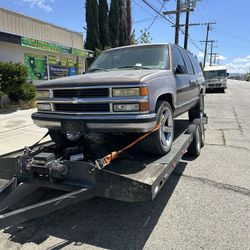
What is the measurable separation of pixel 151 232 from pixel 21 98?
1199cm

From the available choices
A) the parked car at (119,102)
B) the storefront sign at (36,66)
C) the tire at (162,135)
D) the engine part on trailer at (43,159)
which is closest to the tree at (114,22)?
the storefront sign at (36,66)

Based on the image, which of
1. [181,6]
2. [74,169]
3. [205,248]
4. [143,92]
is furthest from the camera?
[181,6]

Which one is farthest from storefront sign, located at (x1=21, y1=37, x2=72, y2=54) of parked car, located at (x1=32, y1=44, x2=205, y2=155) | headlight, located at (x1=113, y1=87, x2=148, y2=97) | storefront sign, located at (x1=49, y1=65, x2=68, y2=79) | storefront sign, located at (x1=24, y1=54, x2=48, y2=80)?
headlight, located at (x1=113, y1=87, x2=148, y2=97)

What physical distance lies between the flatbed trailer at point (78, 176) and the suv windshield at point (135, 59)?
1466mm

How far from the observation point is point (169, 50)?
519cm

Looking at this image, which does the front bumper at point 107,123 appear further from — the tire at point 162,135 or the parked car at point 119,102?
the tire at point 162,135

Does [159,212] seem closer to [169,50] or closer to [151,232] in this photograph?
[151,232]

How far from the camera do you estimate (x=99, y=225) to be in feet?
11.8

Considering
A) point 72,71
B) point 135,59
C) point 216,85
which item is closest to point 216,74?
point 216,85

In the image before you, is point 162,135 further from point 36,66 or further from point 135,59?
point 36,66

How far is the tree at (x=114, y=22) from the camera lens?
95.1ft

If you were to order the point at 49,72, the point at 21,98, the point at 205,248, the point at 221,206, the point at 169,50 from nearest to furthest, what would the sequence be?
the point at 205,248
the point at 221,206
the point at 169,50
the point at 21,98
the point at 49,72

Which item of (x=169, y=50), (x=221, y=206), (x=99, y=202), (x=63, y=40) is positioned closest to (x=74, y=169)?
(x=99, y=202)

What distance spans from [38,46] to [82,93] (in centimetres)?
1360
